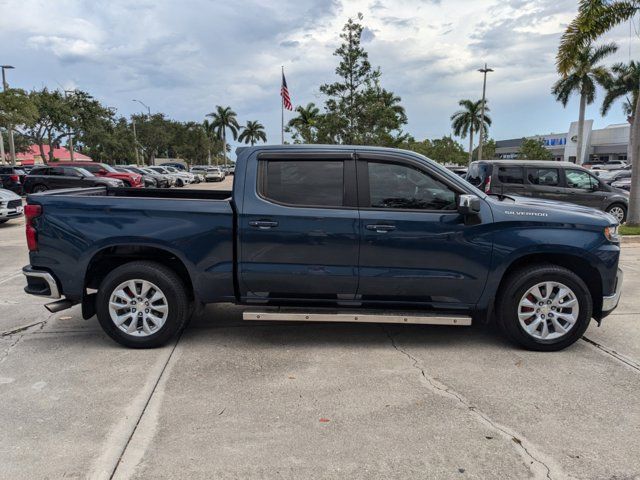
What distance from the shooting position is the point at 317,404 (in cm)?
357

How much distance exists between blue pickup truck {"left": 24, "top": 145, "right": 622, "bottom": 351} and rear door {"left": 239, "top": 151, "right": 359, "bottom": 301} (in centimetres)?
1

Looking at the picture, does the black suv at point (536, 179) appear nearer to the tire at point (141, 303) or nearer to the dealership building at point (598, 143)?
the tire at point (141, 303)

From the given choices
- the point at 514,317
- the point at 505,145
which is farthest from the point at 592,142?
the point at 514,317

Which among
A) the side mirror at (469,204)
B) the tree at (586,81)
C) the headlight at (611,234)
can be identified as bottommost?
the headlight at (611,234)

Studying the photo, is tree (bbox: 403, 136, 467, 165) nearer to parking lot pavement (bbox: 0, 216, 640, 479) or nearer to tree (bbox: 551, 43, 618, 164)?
tree (bbox: 551, 43, 618, 164)

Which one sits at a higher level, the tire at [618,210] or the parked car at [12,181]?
the parked car at [12,181]

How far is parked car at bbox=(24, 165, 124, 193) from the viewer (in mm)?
20266

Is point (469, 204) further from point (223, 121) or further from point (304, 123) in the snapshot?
point (223, 121)

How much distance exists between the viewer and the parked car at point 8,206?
42.7ft

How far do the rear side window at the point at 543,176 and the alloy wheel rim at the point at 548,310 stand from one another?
7.92m

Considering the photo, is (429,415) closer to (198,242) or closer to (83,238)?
(198,242)

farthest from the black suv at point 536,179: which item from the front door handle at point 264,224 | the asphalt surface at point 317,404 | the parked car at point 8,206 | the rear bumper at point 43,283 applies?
the parked car at point 8,206

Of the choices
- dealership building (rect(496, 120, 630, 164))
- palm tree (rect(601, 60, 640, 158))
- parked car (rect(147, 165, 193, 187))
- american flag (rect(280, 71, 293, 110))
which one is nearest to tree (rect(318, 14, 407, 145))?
american flag (rect(280, 71, 293, 110))

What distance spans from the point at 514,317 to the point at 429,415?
1.55 m
